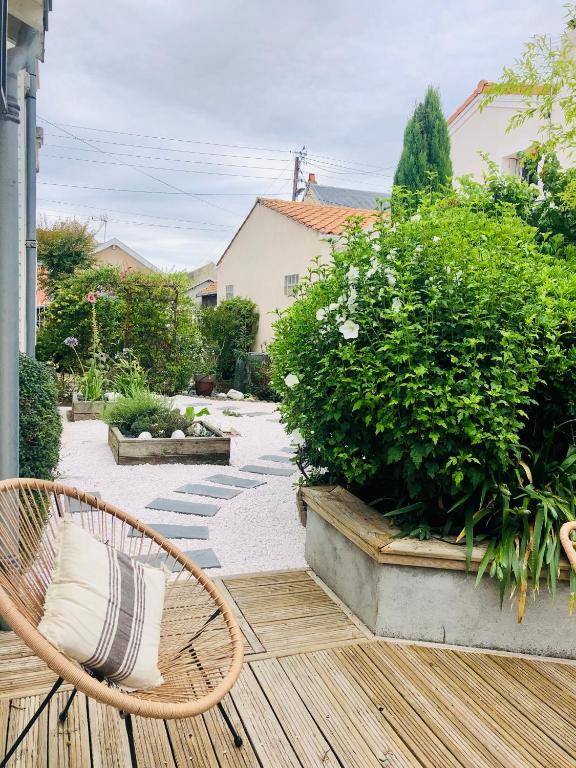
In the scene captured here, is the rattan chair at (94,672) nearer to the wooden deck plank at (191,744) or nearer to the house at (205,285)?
the wooden deck plank at (191,744)

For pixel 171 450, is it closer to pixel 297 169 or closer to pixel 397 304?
pixel 397 304

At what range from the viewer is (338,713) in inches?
76.5

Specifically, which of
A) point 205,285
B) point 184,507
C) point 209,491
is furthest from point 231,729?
point 205,285

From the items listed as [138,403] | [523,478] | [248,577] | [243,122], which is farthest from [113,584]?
[243,122]

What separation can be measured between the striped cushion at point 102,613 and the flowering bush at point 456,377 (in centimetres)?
119

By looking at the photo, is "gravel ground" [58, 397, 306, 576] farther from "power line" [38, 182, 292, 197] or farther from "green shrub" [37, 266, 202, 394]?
"power line" [38, 182, 292, 197]

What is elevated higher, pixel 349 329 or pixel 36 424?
pixel 349 329

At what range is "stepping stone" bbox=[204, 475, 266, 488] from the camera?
482 centimetres

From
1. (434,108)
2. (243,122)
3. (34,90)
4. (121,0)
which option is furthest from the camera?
(243,122)

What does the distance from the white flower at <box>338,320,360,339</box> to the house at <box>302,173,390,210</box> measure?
17415 mm

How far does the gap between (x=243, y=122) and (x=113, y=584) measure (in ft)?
58.6

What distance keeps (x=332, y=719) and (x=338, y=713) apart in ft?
0.12

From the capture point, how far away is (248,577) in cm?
295

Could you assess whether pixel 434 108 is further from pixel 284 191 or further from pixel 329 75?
pixel 284 191
